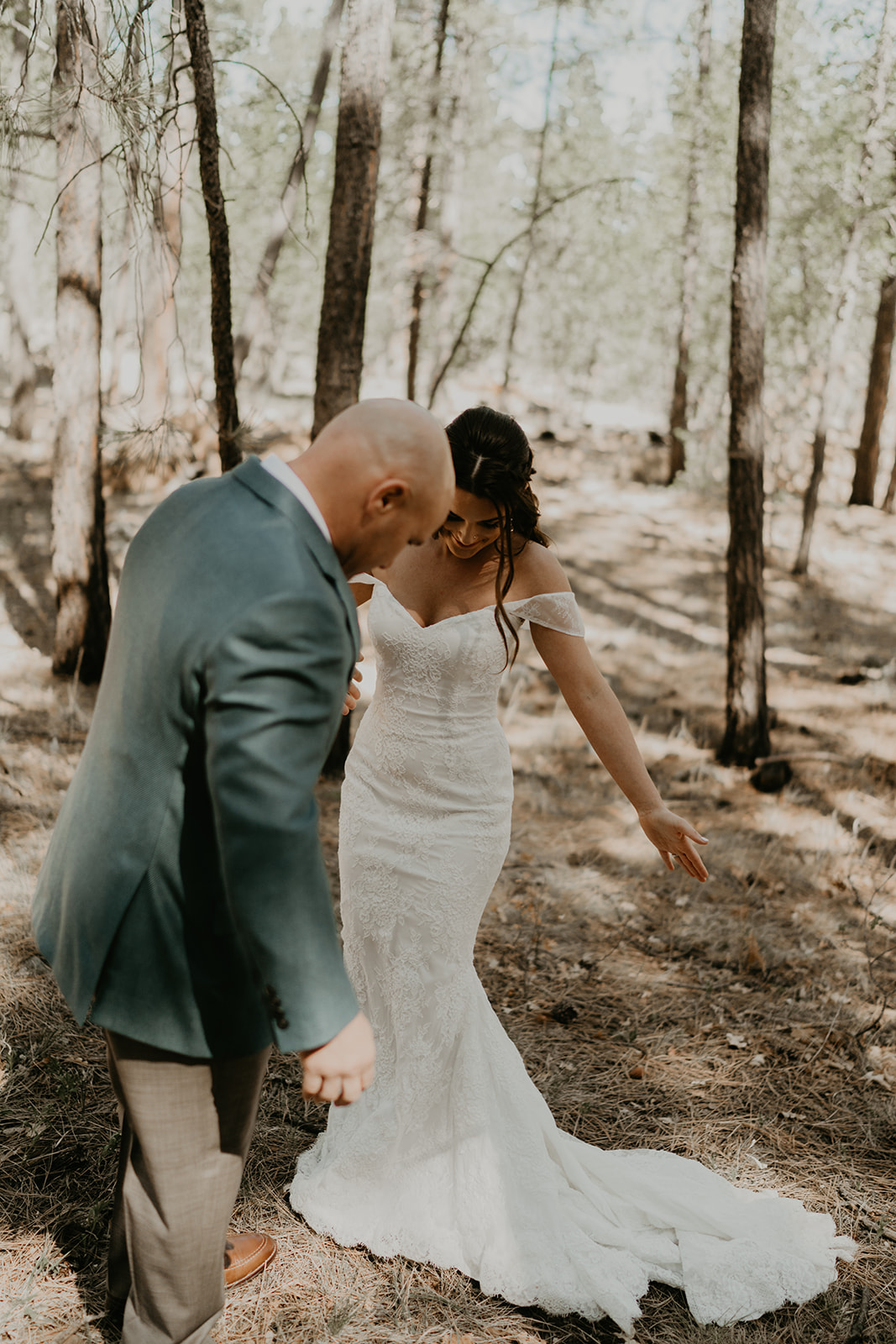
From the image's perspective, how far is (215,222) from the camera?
4387 millimetres

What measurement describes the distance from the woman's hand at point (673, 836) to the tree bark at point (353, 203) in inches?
135

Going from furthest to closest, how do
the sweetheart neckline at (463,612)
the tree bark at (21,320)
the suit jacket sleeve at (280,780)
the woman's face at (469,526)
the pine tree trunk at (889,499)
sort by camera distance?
1. the pine tree trunk at (889,499)
2. the tree bark at (21,320)
3. the sweetheart neckline at (463,612)
4. the woman's face at (469,526)
5. the suit jacket sleeve at (280,780)

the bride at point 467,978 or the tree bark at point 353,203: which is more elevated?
the tree bark at point 353,203

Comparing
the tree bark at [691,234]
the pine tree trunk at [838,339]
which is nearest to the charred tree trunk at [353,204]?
the pine tree trunk at [838,339]

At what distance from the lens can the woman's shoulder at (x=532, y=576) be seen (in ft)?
9.12

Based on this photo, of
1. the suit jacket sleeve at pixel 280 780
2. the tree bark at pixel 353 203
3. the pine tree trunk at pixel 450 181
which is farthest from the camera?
the pine tree trunk at pixel 450 181

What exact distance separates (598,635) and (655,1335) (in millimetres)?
7986

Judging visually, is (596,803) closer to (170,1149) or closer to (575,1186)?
(575,1186)

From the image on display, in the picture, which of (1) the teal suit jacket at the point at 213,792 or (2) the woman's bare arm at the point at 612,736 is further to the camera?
(2) the woman's bare arm at the point at 612,736

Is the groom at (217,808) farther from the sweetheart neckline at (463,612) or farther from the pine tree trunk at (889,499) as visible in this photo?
the pine tree trunk at (889,499)

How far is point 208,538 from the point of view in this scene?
154cm

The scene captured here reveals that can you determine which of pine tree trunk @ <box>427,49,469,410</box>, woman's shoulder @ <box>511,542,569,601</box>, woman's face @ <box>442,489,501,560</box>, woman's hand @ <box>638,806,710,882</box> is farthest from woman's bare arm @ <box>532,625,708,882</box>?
pine tree trunk @ <box>427,49,469,410</box>

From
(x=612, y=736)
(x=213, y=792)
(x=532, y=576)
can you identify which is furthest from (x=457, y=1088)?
(x=213, y=792)

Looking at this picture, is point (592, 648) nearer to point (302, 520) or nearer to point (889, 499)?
point (302, 520)
